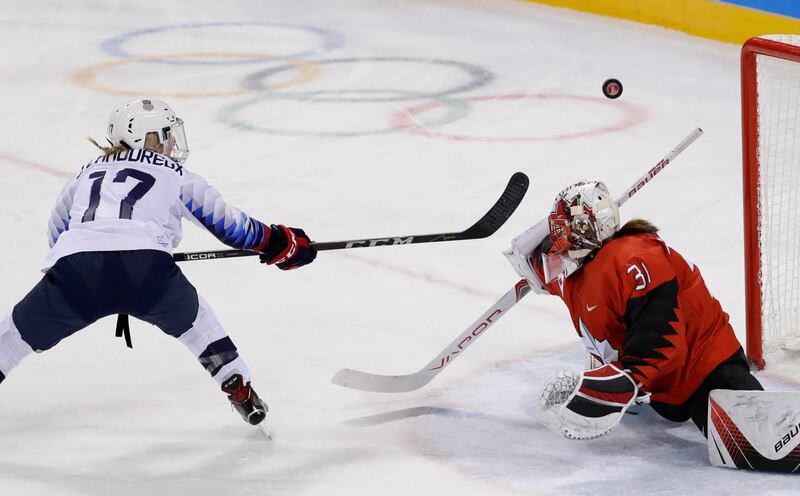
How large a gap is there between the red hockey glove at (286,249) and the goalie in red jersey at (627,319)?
564 mm

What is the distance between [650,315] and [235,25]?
5873 mm

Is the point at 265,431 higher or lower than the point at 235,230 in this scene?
lower

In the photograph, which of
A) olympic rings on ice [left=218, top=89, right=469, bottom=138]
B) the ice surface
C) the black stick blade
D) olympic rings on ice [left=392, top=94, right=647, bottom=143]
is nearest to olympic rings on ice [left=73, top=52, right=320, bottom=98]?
the ice surface

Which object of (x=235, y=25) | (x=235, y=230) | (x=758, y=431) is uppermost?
(x=235, y=230)

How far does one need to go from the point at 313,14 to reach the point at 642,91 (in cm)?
280

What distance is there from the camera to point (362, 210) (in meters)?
4.71

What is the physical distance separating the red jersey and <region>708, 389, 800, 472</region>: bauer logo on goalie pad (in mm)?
129

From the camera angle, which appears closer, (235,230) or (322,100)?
(235,230)

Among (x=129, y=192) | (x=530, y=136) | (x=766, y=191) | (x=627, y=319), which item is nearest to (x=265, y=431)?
(x=129, y=192)

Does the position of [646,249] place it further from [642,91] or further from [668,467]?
[642,91]

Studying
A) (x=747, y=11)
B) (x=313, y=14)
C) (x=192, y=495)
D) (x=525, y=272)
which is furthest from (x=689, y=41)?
(x=192, y=495)

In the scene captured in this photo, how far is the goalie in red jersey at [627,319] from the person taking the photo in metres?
2.54

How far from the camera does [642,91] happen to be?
6.28m

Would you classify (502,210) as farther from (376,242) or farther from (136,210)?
(136,210)
